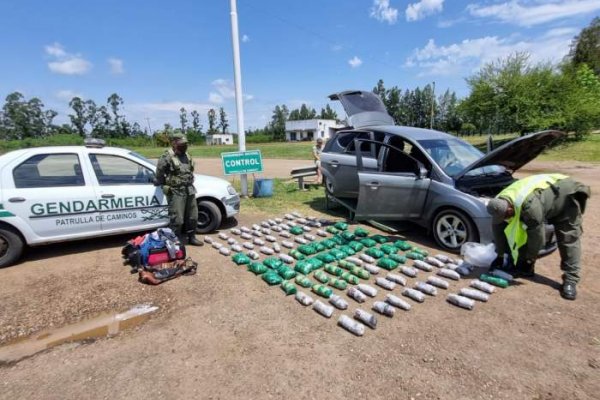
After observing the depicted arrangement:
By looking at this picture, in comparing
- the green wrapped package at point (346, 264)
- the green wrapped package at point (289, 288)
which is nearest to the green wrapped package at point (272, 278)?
the green wrapped package at point (289, 288)

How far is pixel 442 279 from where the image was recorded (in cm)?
403

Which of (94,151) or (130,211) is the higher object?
(94,151)

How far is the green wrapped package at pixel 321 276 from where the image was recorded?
13.2 ft

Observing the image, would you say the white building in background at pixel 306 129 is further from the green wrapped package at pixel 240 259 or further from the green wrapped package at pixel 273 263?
the green wrapped package at pixel 273 263

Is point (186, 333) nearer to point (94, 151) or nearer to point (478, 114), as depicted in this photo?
point (94, 151)

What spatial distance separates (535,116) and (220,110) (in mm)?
85878

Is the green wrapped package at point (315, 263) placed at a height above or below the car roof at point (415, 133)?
below

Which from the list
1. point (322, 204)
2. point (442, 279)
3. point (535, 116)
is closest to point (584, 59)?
point (535, 116)

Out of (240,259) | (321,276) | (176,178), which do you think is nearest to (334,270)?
(321,276)

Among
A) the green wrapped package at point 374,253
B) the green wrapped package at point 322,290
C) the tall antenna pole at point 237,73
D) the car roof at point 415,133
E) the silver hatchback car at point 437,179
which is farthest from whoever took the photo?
the tall antenna pole at point 237,73

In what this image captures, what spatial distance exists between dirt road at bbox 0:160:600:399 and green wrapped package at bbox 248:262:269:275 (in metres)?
0.27

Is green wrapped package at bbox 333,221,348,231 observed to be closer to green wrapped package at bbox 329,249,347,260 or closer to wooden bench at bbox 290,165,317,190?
green wrapped package at bbox 329,249,347,260

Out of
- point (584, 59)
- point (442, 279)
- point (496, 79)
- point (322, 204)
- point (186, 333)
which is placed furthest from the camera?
point (584, 59)

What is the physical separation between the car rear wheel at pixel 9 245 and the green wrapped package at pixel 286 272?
3.75 metres
